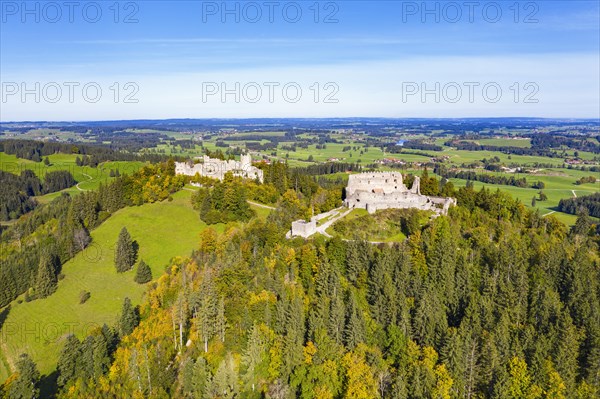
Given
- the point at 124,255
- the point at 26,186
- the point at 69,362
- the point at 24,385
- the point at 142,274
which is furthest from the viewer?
the point at 26,186

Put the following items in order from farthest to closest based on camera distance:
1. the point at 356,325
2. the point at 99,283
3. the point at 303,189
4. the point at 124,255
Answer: the point at 303,189 < the point at 124,255 < the point at 99,283 < the point at 356,325

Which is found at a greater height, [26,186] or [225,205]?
[225,205]

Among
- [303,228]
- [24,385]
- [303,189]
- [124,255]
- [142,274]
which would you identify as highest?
[303,189]

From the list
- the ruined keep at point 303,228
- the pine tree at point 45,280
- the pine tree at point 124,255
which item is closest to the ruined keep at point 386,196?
the ruined keep at point 303,228

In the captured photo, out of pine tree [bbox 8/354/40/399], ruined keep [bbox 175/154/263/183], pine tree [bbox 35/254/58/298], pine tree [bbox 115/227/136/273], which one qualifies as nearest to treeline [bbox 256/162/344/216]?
ruined keep [bbox 175/154/263/183]

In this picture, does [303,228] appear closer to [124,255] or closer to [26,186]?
[124,255]

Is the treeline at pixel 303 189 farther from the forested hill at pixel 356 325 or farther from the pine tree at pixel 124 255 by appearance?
the pine tree at pixel 124 255

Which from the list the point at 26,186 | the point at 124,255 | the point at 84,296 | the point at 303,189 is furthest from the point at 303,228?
the point at 26,186
